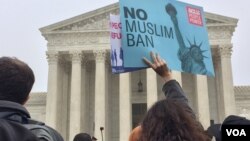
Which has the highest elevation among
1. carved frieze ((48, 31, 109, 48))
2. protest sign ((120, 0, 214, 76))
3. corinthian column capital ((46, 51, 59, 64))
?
carved frieze ((48, 31, 109, 48))

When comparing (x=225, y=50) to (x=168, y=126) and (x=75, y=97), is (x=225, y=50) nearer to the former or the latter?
(x=75, y=97)

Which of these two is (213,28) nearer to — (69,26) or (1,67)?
(69,26)

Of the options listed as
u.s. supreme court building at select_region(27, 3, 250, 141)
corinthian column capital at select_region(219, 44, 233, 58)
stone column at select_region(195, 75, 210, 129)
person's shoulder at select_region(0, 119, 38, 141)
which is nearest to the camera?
person's shoulder at select_region(0, 119, 38, 141)

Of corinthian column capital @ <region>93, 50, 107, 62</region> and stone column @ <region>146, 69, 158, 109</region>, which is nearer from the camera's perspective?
stone column @ <region>146, 69, 158, 109</region>

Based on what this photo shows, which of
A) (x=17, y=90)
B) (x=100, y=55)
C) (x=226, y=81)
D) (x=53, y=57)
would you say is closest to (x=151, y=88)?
(x=100, y=55)

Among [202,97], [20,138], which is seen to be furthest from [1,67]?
[202,97]

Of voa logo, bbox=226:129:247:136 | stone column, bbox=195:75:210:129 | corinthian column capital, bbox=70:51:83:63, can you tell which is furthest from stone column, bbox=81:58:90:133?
voa logo, bbox=226:129:247:136

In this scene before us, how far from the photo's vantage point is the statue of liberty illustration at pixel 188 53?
7574mm

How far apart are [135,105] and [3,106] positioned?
4599 cm

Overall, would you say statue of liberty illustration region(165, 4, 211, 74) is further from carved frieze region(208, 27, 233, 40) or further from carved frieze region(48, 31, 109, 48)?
carved frieze region(208, 27, 233, 40)

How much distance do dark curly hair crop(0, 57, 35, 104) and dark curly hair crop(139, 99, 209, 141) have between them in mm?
1161

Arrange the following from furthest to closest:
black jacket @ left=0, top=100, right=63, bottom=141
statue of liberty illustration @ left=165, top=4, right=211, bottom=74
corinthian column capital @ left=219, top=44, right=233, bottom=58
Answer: corinthian column capital @ left=219, top=44, right=233, bottom=58
statue of liberty illustration @ left=165, top=4, right=211, bottom=74
black jacket @ left=0, top=100, right=63, bottom=141

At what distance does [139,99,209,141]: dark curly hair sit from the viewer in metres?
2.78

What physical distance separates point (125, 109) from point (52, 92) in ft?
27.2
